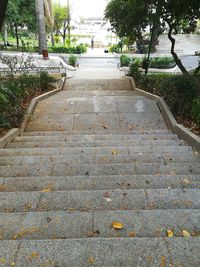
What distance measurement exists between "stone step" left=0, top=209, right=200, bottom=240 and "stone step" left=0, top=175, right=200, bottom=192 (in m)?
0.70

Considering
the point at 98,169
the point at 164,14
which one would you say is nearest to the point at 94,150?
the point at 98,169

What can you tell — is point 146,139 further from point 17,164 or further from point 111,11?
point 111,11

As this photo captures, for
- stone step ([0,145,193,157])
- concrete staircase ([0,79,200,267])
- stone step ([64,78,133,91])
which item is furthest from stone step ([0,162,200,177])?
stone step ([64,78,133,91])

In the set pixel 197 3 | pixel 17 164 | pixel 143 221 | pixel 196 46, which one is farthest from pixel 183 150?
pixel 196 46

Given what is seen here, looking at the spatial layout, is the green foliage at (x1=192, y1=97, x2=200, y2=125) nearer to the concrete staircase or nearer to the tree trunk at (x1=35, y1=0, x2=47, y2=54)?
the concrete staircase

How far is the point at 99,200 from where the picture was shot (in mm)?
2705

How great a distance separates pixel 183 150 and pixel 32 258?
135 inches

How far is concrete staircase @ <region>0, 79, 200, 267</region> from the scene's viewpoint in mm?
1862

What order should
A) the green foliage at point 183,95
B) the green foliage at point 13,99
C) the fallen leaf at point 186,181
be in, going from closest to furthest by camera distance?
the fallen leaf at point 186,181 → the green foliage at point 183,95 → the green foliage at point 13,99

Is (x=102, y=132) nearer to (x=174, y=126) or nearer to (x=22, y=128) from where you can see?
(x=174, y=126)

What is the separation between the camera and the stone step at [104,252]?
1.80 meters

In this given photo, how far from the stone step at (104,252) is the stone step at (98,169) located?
1.66m

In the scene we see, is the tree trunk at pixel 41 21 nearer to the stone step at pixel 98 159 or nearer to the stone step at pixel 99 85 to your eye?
the stone step at pixel 99 85

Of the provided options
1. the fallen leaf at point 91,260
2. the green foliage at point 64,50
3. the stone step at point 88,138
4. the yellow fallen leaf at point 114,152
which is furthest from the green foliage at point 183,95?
the green foliage at point 64,50
